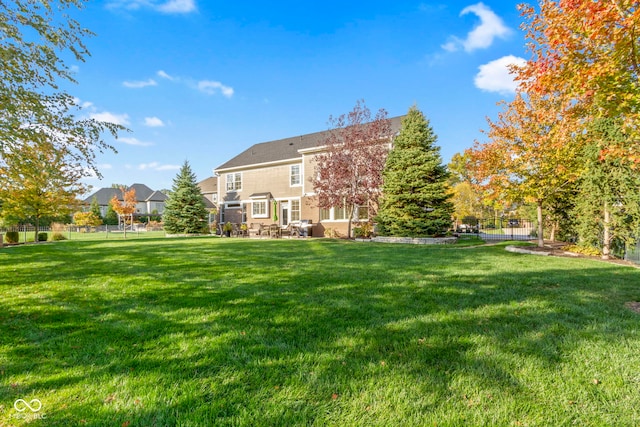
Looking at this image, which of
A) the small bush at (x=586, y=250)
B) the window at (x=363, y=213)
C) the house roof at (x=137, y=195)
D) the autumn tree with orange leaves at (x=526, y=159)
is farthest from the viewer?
the house roof at (x=137, y=195)

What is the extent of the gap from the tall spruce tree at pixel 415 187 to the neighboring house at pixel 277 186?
4.20 meters

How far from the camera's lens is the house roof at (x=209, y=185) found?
34753mm

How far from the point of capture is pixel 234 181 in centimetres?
2723

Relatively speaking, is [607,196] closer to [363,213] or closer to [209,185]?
[363,213]

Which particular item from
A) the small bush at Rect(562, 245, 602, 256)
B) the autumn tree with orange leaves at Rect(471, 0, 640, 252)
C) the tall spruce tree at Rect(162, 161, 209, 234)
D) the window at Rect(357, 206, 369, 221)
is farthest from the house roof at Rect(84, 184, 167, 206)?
the autumn tree with orange leaves at Rect(471, 0, 640, 252)

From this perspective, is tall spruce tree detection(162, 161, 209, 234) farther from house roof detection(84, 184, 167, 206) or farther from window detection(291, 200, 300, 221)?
house roof detection(84, 184, 167, 206)

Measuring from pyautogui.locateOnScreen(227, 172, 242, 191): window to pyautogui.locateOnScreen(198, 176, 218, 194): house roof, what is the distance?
285 inches

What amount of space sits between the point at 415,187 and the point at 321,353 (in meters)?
14.0

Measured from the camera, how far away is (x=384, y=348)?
2.93m

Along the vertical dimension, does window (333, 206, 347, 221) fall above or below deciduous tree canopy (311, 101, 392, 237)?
below

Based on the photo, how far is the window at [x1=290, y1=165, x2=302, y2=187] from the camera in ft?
76.9

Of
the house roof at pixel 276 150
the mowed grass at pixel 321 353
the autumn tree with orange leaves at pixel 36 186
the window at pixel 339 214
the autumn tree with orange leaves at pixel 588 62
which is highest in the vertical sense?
Answer: the house roof at pixel 276 150

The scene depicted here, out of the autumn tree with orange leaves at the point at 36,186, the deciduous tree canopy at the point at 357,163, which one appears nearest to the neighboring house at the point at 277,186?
the deciduous tree canopy at the point at 357,163

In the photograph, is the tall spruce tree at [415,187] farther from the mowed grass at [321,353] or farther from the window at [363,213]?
the mowed grass at [321,353]
